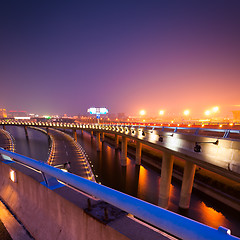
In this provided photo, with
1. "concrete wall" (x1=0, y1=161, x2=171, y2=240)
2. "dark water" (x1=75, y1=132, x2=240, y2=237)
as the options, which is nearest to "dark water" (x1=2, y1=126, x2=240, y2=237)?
"dark water" (x1=75, y1=132, x2=240, y2=237)

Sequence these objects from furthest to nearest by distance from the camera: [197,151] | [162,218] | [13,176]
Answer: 1. [197,151]
2. [13,176]
3. [162,218]

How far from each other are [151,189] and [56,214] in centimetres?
2564

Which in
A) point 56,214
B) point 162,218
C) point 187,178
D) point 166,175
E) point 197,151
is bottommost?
point 166,175

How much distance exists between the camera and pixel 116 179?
98.3 feet

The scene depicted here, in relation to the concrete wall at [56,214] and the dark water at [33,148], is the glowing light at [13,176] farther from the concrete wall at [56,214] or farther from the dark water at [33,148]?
the dark water at [33,148]

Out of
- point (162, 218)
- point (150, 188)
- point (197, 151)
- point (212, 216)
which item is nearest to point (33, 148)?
point (150, 188)

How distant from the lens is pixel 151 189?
1005 inches

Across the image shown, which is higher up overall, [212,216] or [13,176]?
[13,176]

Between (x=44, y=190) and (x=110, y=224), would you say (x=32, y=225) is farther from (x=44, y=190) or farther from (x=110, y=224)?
(x=110, y=224)

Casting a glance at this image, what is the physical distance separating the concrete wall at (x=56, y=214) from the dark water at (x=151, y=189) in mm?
20738

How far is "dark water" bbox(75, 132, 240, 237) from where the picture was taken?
1838cm

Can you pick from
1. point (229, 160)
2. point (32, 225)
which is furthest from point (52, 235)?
point (229, 160)

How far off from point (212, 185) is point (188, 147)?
15706 millimetres

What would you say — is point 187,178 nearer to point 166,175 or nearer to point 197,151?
point 166,175
